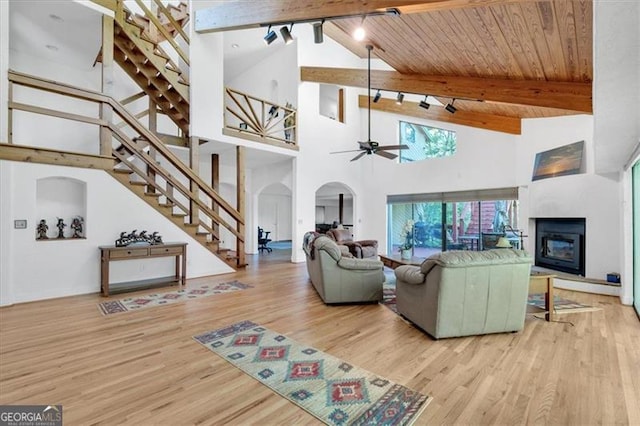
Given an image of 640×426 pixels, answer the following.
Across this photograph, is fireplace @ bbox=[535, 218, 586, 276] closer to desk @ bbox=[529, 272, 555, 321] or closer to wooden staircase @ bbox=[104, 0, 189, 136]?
desk @ bbox=[529, 272, 555, 321]

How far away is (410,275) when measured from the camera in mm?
Result: 3371

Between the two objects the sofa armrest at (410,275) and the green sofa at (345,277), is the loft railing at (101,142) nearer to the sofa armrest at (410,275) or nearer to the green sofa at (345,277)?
the green sofa at (345,277)

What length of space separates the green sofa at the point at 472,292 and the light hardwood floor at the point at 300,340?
16 cm

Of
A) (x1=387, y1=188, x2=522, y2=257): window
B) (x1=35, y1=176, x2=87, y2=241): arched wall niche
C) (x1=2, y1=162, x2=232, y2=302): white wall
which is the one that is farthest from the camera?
(x1=387, y1=188, x2=522, y2=257): window

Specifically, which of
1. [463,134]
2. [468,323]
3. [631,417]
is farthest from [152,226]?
[463,134]

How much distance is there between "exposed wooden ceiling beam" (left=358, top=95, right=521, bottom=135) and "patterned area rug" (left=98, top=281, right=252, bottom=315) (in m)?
6.18

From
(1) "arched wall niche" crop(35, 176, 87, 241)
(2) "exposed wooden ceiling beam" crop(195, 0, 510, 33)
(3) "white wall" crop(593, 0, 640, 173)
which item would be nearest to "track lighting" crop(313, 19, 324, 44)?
(2) "exposed wooden ceiling beam" crop(195, 0, 510, 33)

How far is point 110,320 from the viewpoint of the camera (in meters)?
3.61

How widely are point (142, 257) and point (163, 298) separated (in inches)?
35.4

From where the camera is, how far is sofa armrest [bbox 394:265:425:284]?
3196 mm

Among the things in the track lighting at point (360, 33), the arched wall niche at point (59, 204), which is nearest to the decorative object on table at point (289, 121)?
the track lighting at point (360, 33)

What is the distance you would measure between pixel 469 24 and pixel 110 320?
5.45 m

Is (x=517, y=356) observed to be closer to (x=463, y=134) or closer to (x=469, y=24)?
(x=469, y=24)

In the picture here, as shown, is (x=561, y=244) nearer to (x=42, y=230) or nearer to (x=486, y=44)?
(x=486, y=44)
